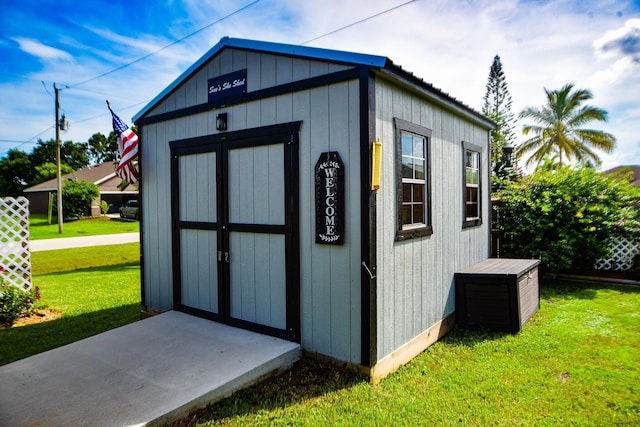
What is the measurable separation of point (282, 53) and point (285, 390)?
313 cm

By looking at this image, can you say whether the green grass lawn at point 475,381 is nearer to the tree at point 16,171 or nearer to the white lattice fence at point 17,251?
the white lattice fence at point 17,251

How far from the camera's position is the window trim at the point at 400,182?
3.69 m

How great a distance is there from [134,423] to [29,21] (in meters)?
6.73

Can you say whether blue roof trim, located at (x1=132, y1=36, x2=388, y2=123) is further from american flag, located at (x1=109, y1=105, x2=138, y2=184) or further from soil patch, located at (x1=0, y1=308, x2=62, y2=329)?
soil patch, located at (x1=0, y1=308, x2=62, y2=329)

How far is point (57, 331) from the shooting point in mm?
5000

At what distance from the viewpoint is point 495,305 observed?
15.4 feet

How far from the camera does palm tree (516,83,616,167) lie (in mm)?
20562

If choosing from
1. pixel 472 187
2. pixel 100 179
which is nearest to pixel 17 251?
pixel 472 187

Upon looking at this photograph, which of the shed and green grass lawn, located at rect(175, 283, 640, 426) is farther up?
the shed

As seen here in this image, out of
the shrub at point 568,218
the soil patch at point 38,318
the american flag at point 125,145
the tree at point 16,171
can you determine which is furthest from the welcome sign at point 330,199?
the tree at point 16,171

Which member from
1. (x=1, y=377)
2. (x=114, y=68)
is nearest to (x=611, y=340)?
(x=1, y=377)

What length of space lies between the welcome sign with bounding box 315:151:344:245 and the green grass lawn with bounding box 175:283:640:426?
4.04ft

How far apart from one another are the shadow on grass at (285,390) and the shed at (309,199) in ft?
0.50

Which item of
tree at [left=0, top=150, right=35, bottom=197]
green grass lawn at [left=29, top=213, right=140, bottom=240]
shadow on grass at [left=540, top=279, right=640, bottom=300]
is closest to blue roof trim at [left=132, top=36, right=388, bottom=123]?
shadow on grass at [left=540, top=279, right=640, bottom=300]
